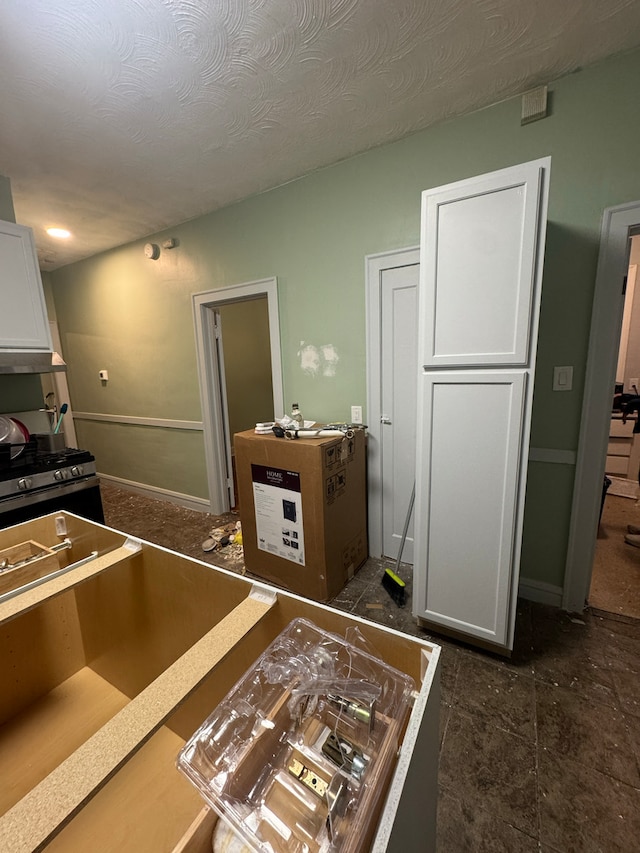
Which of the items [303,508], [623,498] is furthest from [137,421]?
[623,498]

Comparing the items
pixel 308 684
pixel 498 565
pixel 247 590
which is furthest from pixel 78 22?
pixel 498 565

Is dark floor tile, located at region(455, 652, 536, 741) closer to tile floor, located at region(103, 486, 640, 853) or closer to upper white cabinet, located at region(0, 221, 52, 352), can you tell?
tile floor, located at region(103, 486, 640, 853)

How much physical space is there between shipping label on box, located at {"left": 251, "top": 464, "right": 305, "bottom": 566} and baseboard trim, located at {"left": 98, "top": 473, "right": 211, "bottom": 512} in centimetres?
139

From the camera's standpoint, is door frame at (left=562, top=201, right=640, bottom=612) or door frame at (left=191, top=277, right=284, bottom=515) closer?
door frame at (left=562, top=201, right=640, bottom=612)

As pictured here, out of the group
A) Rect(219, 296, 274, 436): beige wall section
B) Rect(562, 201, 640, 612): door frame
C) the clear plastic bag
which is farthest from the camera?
Rect(219, 296, 274, 436): beige wall section

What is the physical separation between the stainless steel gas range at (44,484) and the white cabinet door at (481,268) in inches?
89.1

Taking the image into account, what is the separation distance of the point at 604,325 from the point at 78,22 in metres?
2.46

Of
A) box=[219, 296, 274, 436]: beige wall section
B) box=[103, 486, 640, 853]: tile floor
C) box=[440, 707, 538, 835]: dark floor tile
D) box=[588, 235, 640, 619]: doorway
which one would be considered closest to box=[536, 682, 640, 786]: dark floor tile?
box=[103, 486, 640, 853]: tile floor

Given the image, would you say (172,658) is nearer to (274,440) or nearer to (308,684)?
(308,684)

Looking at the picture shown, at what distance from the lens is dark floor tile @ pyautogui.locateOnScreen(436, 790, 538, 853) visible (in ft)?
3.25

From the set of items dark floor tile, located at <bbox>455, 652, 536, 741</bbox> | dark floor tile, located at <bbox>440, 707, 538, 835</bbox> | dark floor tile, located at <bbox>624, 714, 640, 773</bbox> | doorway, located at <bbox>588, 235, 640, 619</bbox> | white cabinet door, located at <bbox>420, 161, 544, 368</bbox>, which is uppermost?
white cabinet door, located at <bbox>420, 161, 544, 368</bbox>

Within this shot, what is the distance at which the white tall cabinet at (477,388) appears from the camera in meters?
1.31

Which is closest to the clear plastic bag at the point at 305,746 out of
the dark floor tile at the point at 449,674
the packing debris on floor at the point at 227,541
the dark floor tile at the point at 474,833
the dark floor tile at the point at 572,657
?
the dark floor tile at the point at 474,833

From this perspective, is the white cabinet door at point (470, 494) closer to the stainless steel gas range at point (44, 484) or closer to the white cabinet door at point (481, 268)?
the white cabinet door at point (481, 268)
